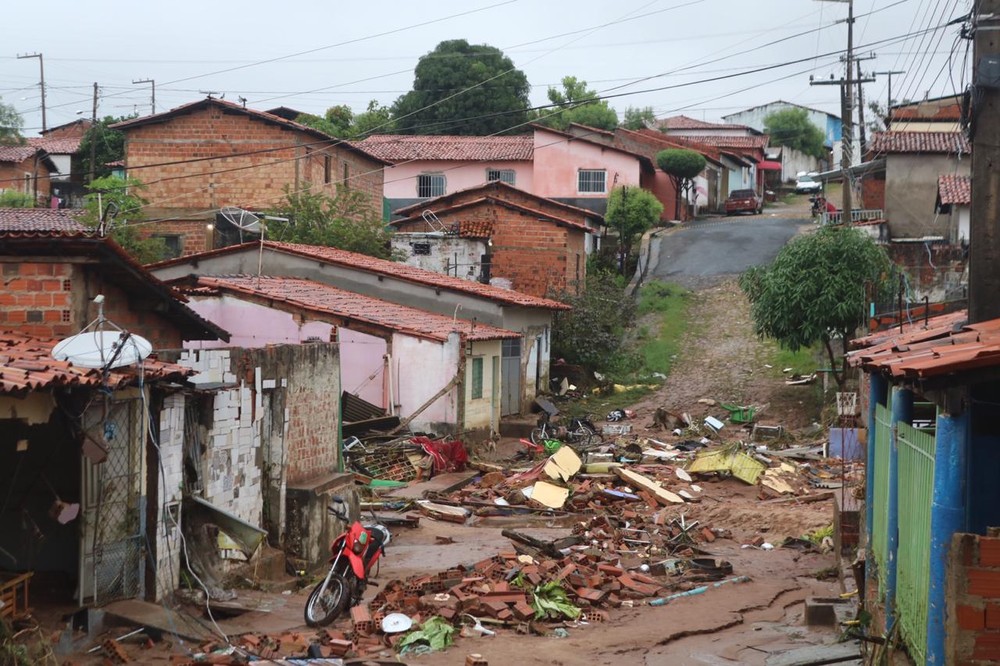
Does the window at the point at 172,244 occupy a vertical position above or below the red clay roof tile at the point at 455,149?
below

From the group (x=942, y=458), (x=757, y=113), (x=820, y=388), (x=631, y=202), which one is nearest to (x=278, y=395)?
(x=942, y=458)

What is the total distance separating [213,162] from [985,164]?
31531 mm

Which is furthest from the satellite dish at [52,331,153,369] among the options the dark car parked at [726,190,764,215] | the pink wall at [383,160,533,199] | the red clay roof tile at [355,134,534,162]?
the dark car parked at [726,190,764,215]

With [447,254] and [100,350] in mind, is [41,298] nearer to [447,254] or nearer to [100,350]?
[100,350]

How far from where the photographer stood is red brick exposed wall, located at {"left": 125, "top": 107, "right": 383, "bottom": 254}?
1490 inches

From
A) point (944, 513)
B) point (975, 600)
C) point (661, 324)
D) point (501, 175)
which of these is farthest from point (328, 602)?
point (501, 175)

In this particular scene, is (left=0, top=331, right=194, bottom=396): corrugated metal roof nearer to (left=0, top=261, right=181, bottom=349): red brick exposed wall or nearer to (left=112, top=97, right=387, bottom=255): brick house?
(left=0, top=261, right=181, bottom=349): red brick exposed wall

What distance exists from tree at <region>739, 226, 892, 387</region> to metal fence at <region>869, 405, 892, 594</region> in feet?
55.0

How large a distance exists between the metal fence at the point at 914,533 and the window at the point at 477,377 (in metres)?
19.0

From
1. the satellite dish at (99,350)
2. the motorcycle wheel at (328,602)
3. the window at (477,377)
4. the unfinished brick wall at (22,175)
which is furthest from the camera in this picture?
the unfinished brick wall at (22,175)

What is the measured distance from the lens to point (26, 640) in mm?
10031

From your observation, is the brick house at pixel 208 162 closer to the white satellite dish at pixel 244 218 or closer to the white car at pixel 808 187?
the white satellite dish at pixel 244 218

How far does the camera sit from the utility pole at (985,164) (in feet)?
32.3

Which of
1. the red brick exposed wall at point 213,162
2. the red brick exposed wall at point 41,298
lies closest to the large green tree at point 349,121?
the red brick exposed wall at point 213,162
